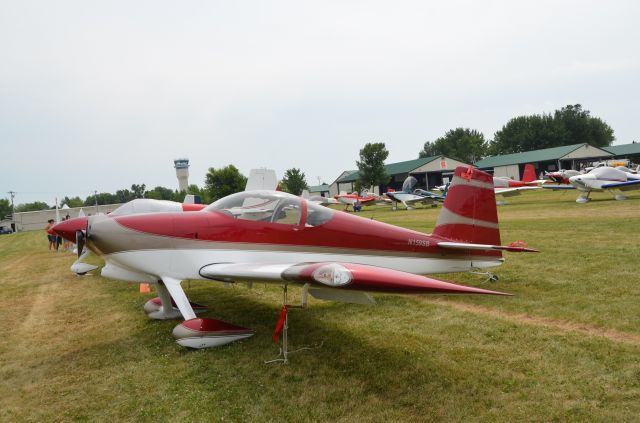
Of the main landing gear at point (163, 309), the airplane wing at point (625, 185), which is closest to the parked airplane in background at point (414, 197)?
the airplane wing at point (625, 185)

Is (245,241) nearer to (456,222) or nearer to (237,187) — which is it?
(456,222)

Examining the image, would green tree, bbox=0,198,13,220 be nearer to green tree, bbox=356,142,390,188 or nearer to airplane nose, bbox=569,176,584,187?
green tree, bbox=356,142,390,188

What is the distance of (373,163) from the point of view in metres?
49.8

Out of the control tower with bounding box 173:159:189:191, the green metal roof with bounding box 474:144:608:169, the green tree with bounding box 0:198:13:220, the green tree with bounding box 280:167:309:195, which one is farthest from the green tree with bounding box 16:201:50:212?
the green metal roof with bounding box 474:144:608:169

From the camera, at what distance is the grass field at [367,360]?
3.68m

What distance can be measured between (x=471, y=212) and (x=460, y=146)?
96619mm

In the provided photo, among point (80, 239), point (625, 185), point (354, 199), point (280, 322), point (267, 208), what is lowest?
point (280, 322)

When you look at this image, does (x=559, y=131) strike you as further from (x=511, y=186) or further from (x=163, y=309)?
(x=163, y=309)

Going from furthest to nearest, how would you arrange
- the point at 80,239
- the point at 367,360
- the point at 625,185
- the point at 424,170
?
1. the point at 424,170
2. the point at 625,185
3. the point at 80,239
4. the point at 367,360

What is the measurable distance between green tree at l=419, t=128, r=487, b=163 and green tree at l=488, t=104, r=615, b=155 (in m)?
6.77

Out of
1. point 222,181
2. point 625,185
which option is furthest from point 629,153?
point 222,181

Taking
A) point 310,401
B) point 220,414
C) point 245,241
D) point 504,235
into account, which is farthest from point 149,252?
point 504,235

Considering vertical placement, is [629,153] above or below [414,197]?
above

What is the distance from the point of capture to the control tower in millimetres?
73875
